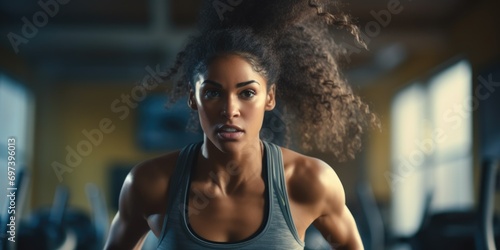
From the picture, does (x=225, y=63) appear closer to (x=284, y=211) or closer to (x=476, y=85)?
(x=284, y=211)

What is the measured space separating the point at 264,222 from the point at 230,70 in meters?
0.19

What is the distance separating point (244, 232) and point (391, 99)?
6.33m

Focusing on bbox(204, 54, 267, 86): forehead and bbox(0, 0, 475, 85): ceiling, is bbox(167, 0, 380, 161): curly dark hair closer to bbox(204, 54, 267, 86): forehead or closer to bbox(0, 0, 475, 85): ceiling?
bbox(204, 54, 267, 86): forehead

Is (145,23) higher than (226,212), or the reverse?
(145,23)

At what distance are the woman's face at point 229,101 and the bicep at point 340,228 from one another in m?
0.15

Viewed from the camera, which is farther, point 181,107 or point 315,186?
point 181,107

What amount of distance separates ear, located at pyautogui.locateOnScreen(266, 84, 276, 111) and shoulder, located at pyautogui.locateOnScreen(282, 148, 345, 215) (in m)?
0.07

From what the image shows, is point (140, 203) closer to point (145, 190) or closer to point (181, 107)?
point (145, 190)

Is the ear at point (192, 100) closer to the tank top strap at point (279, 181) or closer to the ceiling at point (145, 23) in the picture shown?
the tank top strap at point (279, 181)

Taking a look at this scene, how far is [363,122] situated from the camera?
954mm

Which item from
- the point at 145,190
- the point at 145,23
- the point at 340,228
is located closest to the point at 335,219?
the point at 340,228

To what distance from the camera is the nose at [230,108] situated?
808 mm

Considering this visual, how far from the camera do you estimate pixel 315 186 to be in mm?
875

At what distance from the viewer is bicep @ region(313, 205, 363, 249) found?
0.89m
